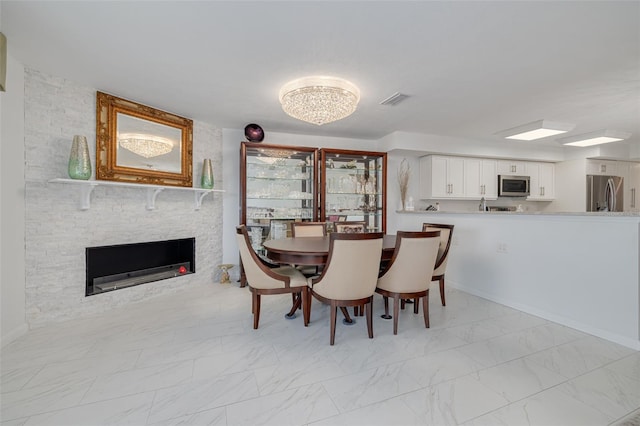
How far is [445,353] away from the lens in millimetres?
2096

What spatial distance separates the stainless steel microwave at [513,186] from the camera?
5.27m

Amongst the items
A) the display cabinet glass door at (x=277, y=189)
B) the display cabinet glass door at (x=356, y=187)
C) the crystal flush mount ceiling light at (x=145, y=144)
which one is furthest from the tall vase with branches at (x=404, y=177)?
the crystal flush mount ceiling light at (x=145, y=144)

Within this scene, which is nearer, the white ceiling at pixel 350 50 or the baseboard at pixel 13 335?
the white ceiling at pixel 350 50

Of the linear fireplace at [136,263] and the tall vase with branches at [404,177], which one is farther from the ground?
the tall vase with branches at [404,177]

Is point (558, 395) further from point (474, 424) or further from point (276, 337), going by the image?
point (276, 337)

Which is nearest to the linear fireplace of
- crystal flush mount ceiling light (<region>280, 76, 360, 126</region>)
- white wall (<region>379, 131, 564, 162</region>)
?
crystal flush mount ceiling light (<region>280, 76, 360, 126</region>)

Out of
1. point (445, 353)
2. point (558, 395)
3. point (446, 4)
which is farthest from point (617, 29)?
point (445, 353)

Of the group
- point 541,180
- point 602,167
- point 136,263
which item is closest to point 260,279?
point 136,263

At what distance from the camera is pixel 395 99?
3.10m

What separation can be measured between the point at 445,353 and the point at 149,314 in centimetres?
285

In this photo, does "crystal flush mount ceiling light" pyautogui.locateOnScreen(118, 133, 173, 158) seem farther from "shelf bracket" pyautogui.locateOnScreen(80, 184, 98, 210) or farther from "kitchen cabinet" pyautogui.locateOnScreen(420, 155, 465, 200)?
"kitchen cabinet" pyautogui.locateOnScreen(420, 155, 465, 200)

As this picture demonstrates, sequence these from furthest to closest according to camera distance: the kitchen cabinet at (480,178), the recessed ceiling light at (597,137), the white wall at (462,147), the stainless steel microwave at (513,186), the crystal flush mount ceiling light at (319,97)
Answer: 1. the stainless steel microwave at (513,186)
2. the kitchen cabinet at (480,178)
3. the white wall at (462,147)
4. the recessed ceiling light at (597,137)
5. the crystal flush mount ceiling light at (319,97)

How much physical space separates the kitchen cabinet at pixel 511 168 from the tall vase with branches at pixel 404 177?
72.7 inches

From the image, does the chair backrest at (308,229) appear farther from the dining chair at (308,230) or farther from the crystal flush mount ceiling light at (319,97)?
the crystal flush mount ceiling light at (319,97)
